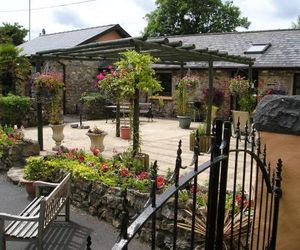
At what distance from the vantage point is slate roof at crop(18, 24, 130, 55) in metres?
19.8

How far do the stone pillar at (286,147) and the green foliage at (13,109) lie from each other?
12.0 m

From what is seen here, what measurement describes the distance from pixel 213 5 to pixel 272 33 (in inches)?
673

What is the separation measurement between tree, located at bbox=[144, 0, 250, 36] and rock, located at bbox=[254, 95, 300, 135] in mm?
32097

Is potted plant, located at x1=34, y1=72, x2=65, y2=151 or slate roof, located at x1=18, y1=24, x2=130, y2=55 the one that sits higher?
slate roof, located at x1=18, y1=24, x2=130, y2=55

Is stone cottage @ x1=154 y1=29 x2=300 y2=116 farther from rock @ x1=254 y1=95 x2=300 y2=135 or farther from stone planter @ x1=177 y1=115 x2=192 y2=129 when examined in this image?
rock @ x1=254 y1=95 x2=300 y2=135

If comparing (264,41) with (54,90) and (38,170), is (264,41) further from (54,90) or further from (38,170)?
(38,170)

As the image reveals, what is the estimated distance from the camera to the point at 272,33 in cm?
1805

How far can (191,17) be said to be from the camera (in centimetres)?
3406

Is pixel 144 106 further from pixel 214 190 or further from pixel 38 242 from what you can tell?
pixel 214 190

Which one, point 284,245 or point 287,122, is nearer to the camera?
point 287,122

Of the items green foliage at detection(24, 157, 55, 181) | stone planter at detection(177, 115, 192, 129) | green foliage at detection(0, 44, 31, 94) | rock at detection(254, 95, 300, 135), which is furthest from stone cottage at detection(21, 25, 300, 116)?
rock at detection(254, 95, 300, 135)

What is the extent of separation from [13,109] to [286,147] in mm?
12357

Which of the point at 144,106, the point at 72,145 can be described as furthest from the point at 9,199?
the point at 144,106

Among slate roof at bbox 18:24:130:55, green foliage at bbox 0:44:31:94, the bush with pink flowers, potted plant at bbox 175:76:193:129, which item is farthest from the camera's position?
slate roof at bbox 18:24:130:55
